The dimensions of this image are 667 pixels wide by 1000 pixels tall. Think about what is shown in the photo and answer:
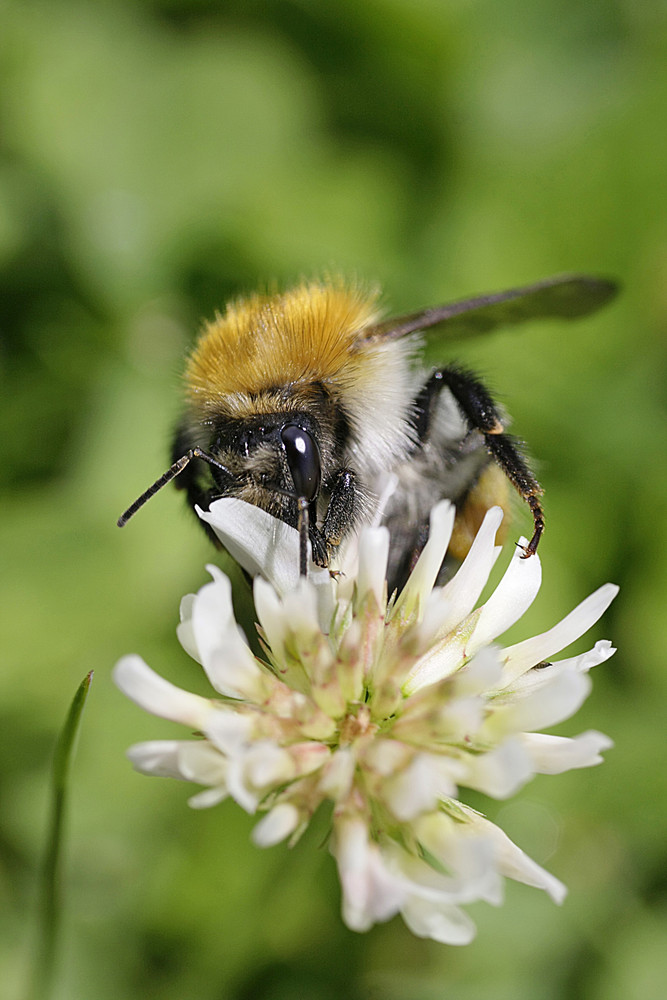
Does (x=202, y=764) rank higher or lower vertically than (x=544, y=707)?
lower

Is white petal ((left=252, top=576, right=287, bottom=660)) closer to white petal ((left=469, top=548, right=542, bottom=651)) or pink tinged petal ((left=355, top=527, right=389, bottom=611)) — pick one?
pink tinged petal ((left=355, top=527, right=389, bottom=611))

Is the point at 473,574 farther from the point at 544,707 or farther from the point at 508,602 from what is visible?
the point at 544,707

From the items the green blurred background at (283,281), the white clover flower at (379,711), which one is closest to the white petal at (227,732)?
the white clover flower at (379,711)

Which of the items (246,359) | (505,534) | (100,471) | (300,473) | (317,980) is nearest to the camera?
(300,473)

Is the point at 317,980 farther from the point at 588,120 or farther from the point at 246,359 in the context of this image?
the point at 588,120

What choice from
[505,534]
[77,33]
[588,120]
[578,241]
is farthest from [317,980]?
[77,33]

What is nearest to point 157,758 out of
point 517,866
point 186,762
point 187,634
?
point 186,762
